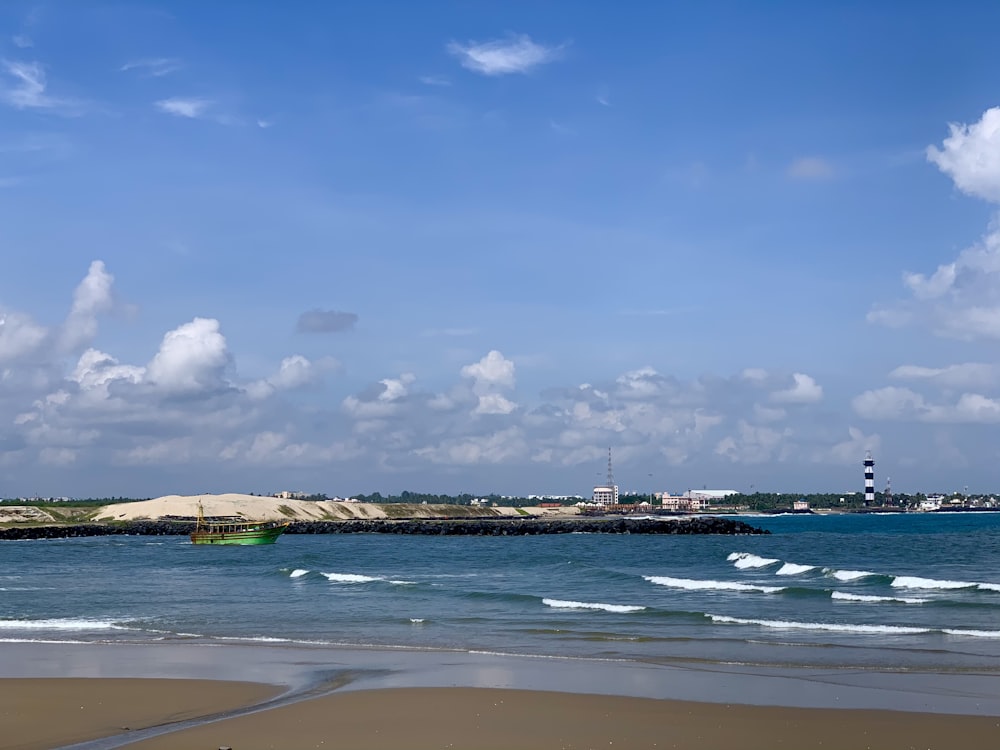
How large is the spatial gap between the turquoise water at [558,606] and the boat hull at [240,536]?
2666cm

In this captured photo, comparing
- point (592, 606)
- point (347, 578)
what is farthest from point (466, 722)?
point (347, 578)

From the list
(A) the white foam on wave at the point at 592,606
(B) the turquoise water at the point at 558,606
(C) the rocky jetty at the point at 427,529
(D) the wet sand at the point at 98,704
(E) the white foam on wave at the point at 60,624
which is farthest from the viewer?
(C) the rocky jetty at the point at 427,529

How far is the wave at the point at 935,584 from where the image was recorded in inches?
1514

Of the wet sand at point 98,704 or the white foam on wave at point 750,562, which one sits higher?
the wet sand at point 98,704

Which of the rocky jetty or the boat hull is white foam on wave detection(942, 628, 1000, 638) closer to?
the boat hull

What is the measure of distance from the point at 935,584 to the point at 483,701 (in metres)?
29.8

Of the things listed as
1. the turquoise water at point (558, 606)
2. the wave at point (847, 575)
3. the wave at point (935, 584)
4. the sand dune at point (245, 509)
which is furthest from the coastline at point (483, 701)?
the sand dune at point (245, 509)

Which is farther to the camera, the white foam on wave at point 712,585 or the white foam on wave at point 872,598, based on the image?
the white foam on wave at point 712,585

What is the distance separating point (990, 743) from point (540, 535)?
106m

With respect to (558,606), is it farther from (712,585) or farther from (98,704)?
(98,704)

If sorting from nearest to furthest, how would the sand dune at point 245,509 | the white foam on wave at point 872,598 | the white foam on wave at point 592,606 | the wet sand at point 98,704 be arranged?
1. the wet sand at point 98,704
2. the white foam on wave at point 592,606
3. the white foam on wave at point 872,598
4. the sand dune at point 245,509

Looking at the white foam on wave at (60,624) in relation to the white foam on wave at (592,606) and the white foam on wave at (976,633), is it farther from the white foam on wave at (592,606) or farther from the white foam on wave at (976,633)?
the white foam on wave at (976,633)

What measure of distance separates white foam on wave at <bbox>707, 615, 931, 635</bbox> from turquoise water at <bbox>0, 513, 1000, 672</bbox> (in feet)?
0.20

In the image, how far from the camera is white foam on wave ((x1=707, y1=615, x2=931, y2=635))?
26.5 meters
